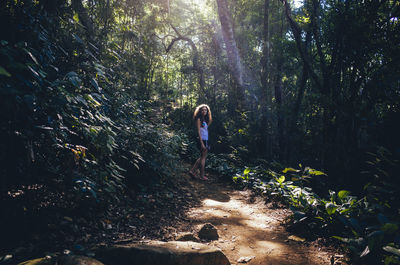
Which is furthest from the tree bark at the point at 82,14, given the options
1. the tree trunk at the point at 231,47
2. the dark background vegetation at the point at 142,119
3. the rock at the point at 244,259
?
the tree trunk at the point at 231,47

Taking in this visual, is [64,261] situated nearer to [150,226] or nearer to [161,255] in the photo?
[161,255]

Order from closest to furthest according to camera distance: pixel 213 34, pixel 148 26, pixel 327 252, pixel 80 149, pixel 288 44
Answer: pixel 80 149 < pixel 327 252 < pixel 288 44 < pixel 148 26 < pixel 213 34

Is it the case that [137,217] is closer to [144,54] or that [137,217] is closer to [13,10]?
[13,10]

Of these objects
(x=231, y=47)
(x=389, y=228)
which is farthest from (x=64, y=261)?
(x=231, y=47)

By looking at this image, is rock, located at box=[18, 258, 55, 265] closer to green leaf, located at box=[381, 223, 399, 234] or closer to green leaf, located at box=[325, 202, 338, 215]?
green leaf, located at box=[381, 223, 399, 234]

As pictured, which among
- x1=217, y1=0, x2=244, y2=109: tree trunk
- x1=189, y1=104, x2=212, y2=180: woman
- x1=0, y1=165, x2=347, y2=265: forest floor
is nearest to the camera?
x1=0, y1=165, x2=347, y2=265: forest floor

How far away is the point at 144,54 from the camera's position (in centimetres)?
1011

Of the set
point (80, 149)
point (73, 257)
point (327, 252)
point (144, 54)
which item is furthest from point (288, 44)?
point (73, 257)

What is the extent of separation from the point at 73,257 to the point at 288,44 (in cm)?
1022

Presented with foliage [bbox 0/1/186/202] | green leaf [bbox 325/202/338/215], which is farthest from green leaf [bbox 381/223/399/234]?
foliage [bbox 0/1/186/202]

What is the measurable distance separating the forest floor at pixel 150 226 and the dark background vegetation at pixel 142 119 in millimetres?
55

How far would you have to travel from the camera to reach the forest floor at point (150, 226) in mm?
2320

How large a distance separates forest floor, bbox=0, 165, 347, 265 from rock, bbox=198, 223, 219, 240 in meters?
0.10

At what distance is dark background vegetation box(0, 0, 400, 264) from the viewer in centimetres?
204
